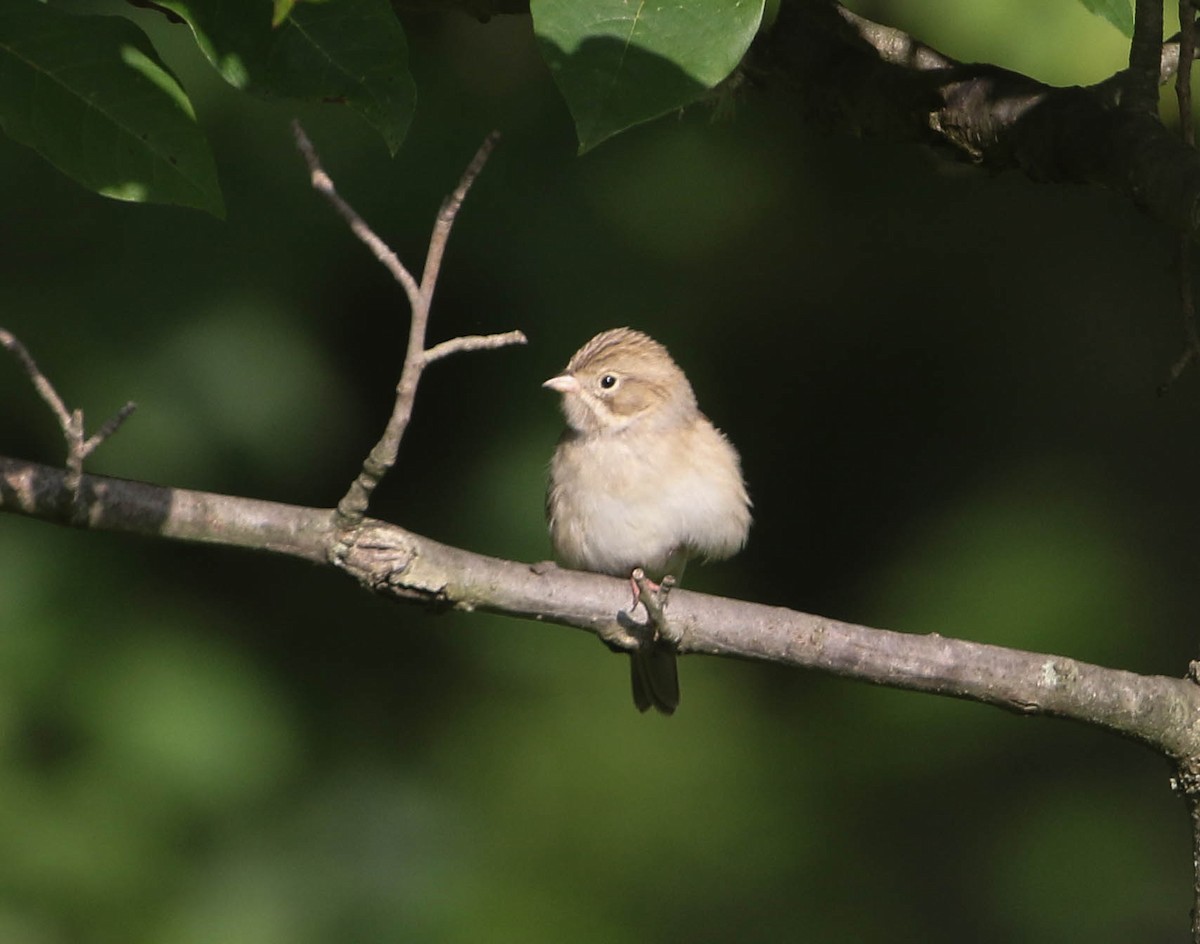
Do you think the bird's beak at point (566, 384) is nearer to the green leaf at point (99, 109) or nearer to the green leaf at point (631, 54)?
the green leaf at point (99, 109)

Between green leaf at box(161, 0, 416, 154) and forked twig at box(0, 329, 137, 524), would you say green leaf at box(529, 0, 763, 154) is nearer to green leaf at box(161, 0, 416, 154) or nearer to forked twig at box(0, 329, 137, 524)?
green leaf at box(161, 0, 416, 154)

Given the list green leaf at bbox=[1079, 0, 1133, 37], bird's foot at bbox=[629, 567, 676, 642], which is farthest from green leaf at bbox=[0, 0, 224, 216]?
green leaf at bbox=[1079, 0, 1133, 37]

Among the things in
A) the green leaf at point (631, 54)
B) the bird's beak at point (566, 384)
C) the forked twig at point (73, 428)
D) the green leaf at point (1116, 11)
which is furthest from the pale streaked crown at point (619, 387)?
the green leaf at point (631, 54)

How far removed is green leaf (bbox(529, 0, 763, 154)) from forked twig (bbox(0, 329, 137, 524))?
888 millimetres

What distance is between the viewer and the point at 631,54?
1.77m

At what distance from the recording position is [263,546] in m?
2.51

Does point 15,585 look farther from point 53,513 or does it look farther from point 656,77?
point 656,77

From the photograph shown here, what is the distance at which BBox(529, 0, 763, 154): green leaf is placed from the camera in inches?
68.6

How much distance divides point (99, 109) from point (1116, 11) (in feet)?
4.30

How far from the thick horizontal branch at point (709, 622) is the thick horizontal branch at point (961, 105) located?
32.8 inches

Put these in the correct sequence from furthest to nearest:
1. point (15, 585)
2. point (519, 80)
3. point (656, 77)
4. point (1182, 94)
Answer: point (519, 80) < point (15, 585) < point (1182, 94) < point (656, 77)

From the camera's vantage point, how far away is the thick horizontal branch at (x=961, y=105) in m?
2.37

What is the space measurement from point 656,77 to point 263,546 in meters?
1.10

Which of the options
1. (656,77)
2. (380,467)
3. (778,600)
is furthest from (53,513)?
(778,600)
